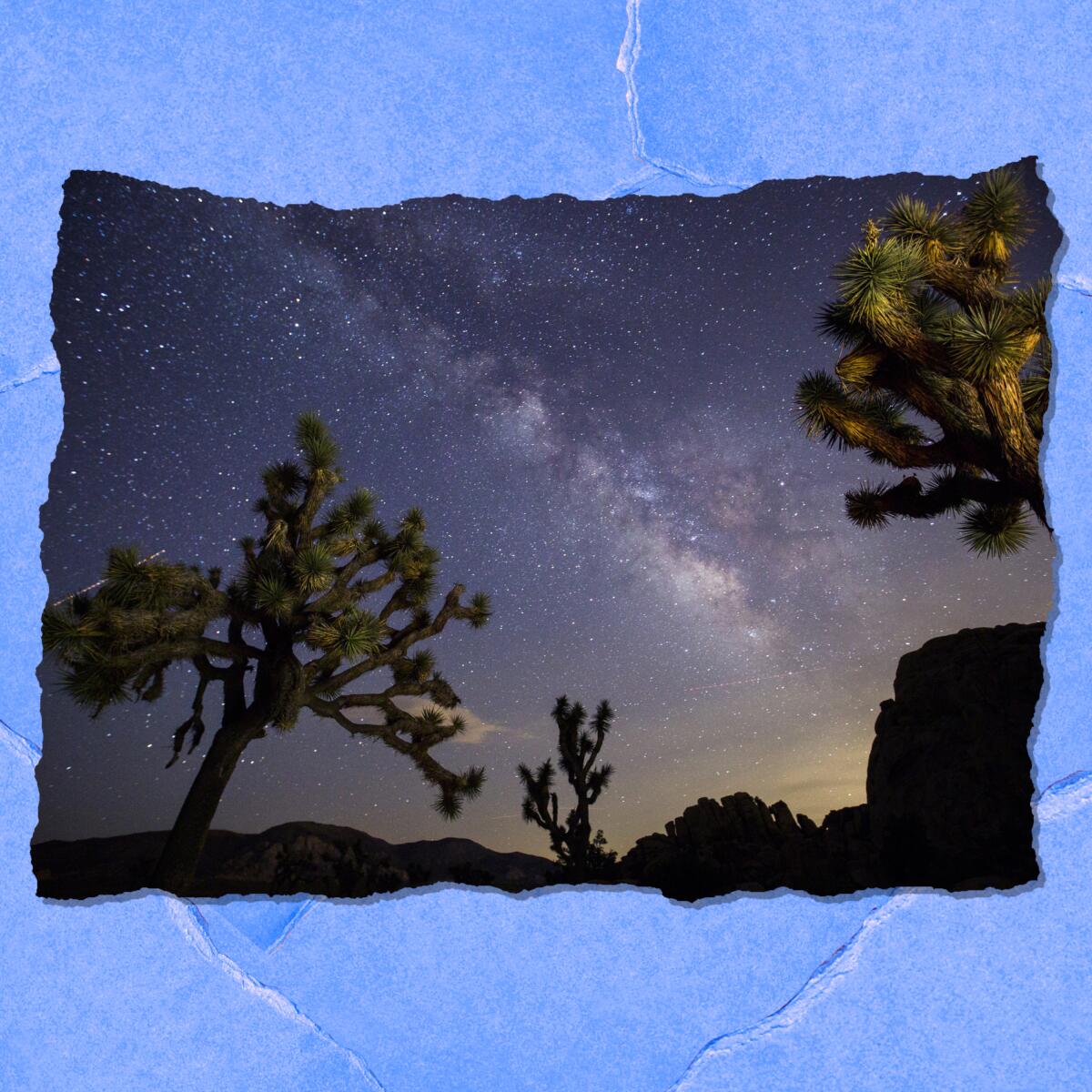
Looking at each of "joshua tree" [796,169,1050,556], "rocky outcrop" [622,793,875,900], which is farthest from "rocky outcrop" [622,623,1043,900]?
"joshua tree" [796,169,1050,556]

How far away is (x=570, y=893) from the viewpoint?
1.79m

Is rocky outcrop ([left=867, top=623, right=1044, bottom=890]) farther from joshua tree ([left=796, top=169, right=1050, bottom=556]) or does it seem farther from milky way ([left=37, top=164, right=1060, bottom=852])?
joshua tree ([left=796, top=169, right=1050, bottom=556])

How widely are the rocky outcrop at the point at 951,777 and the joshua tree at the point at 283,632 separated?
878 millimetres

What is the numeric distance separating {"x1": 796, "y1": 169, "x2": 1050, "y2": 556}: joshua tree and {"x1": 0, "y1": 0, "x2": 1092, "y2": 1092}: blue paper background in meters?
0.09

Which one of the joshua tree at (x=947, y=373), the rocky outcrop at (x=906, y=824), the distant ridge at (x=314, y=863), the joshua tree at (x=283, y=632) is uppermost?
the joshua tree at (x=947, y=373)

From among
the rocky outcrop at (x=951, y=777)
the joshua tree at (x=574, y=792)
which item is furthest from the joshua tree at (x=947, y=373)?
the joshua tree at (x=574, y=792)

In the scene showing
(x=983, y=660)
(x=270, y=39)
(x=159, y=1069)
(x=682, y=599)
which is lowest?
(x=159, y=1069)

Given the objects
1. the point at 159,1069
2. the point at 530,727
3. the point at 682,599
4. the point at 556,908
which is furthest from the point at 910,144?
the point at 159,1069

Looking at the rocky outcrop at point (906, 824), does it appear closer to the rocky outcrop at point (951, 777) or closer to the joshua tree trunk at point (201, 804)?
the rocky outcrop at point (951, 777)

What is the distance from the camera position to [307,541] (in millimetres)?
1944

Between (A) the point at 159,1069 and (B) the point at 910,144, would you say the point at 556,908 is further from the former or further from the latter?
(B) the point at 910,144

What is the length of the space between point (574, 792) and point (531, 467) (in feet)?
2.37

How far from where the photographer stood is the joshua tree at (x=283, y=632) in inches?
73.8

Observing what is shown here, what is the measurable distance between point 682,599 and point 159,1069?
1500 millimetres
